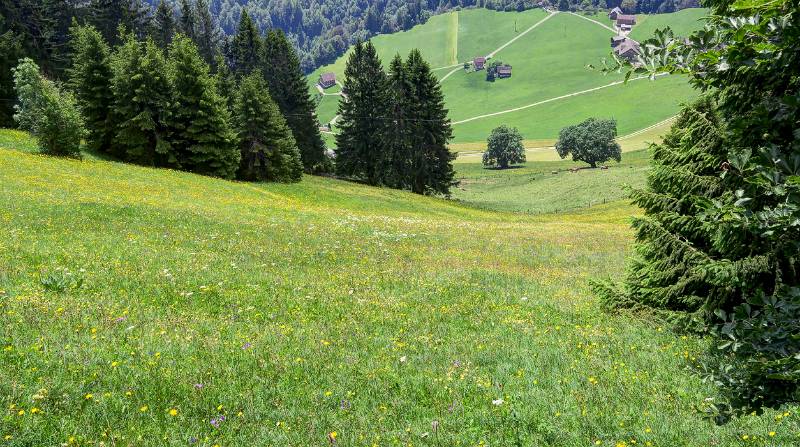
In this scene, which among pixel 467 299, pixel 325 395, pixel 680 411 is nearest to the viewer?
pixel 680 411

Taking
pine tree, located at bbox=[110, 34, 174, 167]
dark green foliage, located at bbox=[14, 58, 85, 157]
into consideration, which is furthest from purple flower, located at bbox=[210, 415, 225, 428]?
pine tree, located at bbox=[110, 34, 174, 167]

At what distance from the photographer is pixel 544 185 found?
11356cm

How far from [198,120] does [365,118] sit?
2873 cm

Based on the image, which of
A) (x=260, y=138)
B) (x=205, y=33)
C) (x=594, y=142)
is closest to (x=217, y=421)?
(x=260, y=138)

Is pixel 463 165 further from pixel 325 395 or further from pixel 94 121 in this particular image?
pixel 325 395

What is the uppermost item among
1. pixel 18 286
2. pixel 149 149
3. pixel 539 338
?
pixel 149 149

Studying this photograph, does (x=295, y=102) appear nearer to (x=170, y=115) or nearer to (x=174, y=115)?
(x=174, y=115)

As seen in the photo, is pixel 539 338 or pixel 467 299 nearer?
pixel 539 338

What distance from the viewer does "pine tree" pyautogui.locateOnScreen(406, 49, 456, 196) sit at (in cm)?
7281

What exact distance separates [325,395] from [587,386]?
Answer: 4195mm

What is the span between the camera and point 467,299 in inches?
547

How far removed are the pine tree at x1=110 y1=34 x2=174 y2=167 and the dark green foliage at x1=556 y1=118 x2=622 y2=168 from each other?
115 meters

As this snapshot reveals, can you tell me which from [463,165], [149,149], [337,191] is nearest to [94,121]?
[149,149]

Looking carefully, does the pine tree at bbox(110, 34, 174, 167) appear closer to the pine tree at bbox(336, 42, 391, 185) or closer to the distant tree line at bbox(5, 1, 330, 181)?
the distant tree line at bbox(5, 1, 330, 181)
